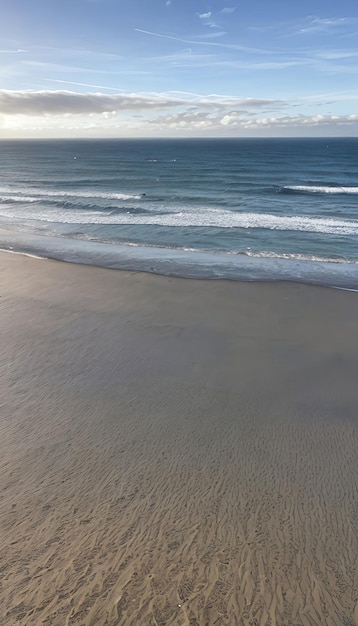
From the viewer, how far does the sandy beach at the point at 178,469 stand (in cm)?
532

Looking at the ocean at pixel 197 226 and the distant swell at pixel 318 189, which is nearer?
the ocean at pixel 197 226

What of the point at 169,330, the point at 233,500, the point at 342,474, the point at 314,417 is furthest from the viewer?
the point at 169,330

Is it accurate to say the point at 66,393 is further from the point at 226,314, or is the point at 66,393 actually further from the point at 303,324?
the point at 303,324

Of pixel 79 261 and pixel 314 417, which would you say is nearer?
pixel 314 417

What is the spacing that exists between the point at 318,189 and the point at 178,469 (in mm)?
41165

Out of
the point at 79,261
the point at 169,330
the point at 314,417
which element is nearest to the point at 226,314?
the point at 169,330

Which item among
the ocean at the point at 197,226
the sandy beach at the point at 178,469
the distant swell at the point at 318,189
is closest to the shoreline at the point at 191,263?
the ocean at the point at 197,226

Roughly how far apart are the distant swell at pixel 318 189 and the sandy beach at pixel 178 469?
104 feet

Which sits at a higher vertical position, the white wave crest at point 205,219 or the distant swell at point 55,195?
the distant swell at point 55,195

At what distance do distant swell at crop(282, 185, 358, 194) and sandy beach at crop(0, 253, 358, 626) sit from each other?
31702 mm

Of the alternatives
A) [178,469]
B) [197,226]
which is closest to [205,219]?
[197,226]

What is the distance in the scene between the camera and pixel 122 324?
42.2ft

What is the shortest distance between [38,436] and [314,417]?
5.44 metres

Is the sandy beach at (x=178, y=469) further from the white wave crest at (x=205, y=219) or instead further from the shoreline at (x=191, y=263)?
the white wave crest at (x=205, y=219)
